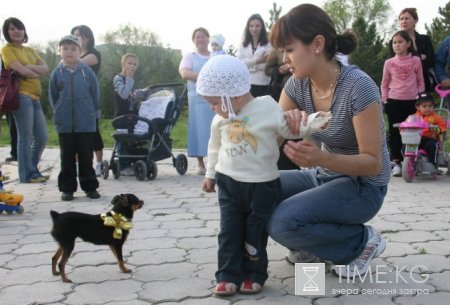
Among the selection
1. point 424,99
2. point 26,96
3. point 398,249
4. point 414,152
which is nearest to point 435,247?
point 398,249

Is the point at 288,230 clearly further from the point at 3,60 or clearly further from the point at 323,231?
the point at 3,60

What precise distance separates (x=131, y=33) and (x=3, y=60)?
48.4 meters

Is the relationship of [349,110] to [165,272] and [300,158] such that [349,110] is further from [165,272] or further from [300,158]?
[165,272]

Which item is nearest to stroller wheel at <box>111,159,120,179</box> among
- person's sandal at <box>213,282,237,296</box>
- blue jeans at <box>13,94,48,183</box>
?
blue jeans at <box>13,94,48,183</box>

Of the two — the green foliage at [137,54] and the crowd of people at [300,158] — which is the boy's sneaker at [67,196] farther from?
the green foliage at [137,54]

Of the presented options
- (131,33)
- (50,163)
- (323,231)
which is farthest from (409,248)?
(131,33)

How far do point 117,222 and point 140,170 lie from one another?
3838 millimetres

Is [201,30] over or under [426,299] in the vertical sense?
over

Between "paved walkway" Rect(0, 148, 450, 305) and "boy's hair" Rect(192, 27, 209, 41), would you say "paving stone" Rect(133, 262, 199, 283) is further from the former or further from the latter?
"boy's hair" Rect(192, 27, 209, 41)

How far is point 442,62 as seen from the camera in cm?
711

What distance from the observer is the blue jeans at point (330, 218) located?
275 centimetres

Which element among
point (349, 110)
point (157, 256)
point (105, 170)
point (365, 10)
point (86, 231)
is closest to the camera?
point (349, 110)

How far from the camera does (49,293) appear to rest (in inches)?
111

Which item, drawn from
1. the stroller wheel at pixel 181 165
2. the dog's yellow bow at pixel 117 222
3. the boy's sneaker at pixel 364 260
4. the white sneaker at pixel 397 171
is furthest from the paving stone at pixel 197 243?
the white sneaker at pixel 397 171
